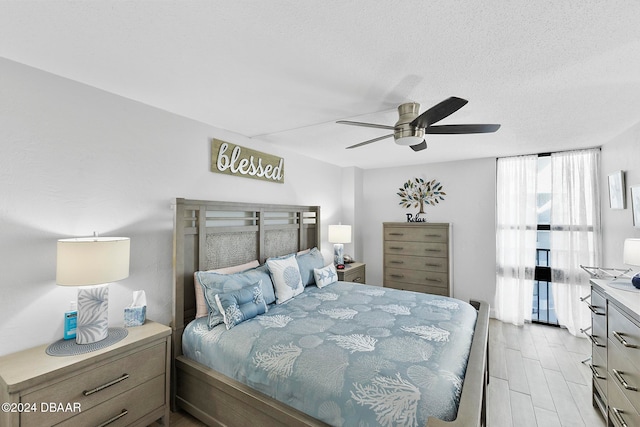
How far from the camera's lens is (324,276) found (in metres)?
3.19

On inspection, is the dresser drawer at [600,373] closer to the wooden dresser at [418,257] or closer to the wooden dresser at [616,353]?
the wooden dresser at [616,353]

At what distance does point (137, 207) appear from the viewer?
2.15m

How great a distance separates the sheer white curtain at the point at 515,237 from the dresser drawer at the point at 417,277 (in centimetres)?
81

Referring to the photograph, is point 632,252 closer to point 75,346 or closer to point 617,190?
point 617,190

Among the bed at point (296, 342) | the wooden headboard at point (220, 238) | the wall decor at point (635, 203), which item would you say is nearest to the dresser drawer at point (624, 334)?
the bed at point (296, 342)

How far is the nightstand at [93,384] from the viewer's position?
4.33ft

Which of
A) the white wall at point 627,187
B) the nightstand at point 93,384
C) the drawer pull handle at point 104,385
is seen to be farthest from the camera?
the white wall at point 627,187

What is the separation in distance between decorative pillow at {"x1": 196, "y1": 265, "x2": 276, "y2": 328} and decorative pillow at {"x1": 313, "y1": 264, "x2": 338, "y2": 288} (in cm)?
71

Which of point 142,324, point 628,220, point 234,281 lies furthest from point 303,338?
point 628,220

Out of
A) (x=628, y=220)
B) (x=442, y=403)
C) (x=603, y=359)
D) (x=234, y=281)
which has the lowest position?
(x=603, y=359)

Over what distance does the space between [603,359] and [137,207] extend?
12.2 ft

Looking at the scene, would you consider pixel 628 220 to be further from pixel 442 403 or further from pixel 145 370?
pixel 145 370

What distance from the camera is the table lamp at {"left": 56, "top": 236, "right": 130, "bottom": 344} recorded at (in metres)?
1.56

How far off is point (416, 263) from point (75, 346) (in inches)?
158
